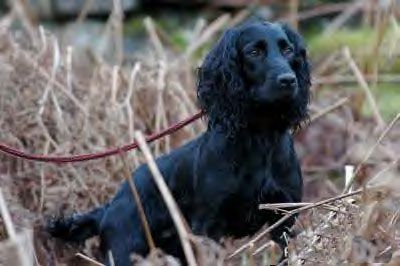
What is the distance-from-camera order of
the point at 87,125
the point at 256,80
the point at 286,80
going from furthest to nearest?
the point at 87,125
the point at 256,80
the point at 286,80

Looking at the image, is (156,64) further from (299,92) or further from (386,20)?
(299,92)

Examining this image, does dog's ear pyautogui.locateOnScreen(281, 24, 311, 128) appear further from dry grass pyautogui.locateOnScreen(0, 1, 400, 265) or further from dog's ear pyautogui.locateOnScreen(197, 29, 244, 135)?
dry grass pyautogui.locateOnScreen(0, 1, 400, 265)

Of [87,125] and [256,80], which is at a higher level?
[256,80]

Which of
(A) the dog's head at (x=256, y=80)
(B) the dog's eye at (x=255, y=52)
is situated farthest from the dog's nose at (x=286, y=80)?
(B) the dog's eye at (x=255, y=52)

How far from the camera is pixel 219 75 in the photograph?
4.39 meters

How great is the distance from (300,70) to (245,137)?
1.26ft

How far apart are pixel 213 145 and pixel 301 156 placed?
301 centimetres

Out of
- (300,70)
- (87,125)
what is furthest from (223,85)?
(87,125)

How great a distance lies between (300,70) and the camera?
14.5 ft

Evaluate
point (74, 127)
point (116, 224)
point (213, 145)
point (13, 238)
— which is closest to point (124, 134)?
point (74, 127)

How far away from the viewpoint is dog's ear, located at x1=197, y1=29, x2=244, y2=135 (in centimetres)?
430

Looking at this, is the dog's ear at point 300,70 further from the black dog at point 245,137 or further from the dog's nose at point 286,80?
the dog's nose at point 286,80

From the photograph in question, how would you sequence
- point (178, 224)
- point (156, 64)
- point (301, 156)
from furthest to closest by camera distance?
point (301, 156) → point (156, 64) → point (178, 224)

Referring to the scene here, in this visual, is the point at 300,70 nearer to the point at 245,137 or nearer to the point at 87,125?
the point at 245,137
